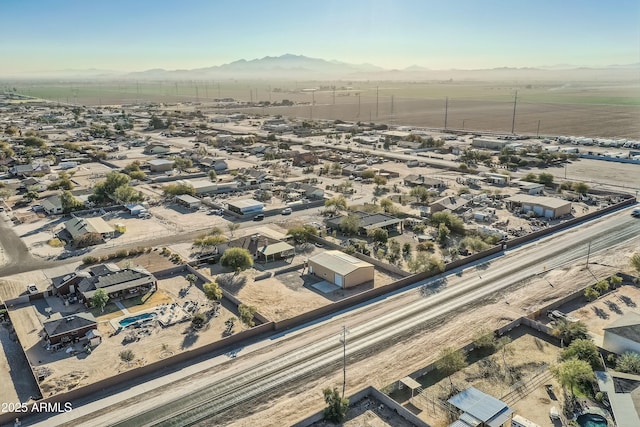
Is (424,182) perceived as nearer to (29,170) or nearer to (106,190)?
(106,190)

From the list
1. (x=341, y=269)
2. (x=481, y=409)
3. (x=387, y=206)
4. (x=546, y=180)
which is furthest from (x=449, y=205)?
(x=481, y=409)

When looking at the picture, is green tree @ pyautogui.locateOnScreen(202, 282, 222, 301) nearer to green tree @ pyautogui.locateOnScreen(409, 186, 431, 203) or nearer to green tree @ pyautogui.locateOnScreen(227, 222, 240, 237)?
green tree @ pyautogui.locateOnScreen(227, 222, 240, 237)

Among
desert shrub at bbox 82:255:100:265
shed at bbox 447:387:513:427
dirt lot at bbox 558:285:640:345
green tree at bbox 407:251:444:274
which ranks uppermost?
green tree at bbox 407:251:444:274

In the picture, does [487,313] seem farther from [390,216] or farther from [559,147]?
[559,147]

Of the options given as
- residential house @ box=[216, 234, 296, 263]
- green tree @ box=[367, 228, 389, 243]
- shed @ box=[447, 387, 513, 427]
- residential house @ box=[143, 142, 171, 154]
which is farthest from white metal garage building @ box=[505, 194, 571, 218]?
residential house @ box=[143, 142, 171, 154]

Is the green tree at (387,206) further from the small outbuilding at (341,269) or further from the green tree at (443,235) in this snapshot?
the small outbuilding at (341,269)

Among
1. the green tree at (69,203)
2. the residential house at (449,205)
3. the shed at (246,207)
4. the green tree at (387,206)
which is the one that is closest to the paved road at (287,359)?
the residential house at (449,205)
